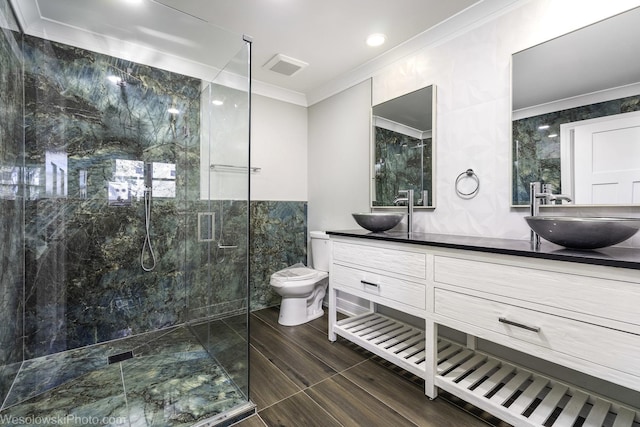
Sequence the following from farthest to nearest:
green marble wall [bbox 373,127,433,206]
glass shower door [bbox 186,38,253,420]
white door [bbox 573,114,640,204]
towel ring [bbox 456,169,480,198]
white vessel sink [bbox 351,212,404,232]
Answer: green marble wall [bbox 373,127,433,206] → white vessel sink [bbox 351,212,404,232] → towel ring [bbox 456,169,480,198] → glass shower door [bbox 186,38,253,420] → white door [bbox 573,114,640,204]

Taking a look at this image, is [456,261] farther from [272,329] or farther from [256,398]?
[272,329]

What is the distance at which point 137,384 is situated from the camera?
169cm

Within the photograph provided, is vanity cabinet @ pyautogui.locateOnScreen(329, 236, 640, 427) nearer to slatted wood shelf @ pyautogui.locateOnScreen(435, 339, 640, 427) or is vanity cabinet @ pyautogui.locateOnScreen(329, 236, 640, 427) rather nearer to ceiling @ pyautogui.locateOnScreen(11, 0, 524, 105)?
slatted wood shelf @ pyautogui.locateOnScreen(435, 339, 640, 427)

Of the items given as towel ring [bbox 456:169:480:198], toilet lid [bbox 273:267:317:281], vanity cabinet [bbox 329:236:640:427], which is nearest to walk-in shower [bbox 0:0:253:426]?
toilet lid [bbox 273:267:317:281]

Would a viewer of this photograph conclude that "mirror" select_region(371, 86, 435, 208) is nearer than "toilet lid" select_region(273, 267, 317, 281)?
Yes

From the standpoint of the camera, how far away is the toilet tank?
294cm

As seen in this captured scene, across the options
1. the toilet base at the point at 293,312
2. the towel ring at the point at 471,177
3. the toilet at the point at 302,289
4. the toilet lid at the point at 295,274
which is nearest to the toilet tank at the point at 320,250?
the toilet at the point at 302,289

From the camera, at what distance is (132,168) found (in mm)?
2314

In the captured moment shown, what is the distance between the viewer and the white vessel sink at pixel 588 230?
1108 mm

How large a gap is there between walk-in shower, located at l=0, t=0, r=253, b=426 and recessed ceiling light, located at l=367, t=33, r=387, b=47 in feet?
3.38

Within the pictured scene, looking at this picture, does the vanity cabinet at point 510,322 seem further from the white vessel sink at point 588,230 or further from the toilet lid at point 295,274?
the toilet lid at point 295,274

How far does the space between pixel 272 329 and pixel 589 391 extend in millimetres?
2099

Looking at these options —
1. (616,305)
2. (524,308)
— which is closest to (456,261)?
(524,308)

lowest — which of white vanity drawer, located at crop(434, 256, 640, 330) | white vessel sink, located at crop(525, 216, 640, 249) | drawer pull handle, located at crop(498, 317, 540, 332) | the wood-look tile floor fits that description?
the wood-look tile floor
